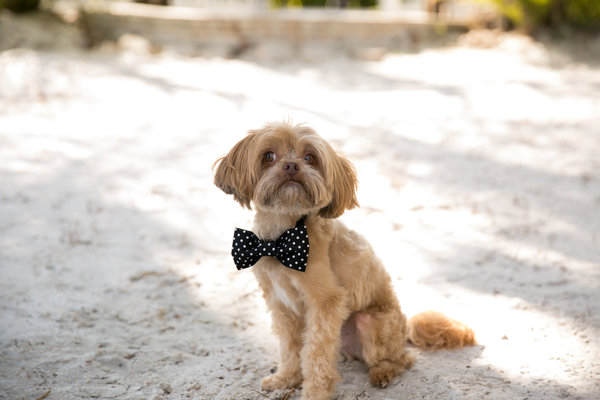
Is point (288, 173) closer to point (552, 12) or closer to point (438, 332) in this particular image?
point (438, 332)

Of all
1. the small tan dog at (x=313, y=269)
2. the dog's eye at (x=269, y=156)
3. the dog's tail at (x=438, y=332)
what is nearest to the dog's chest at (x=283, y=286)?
the small tan dog at (x=313, y=269)

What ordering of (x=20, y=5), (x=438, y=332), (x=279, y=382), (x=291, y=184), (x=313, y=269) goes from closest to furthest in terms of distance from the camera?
(x=291, y=184)
(x=313, y=269)
(x=279, y=382)
(x=438, y=332)
(x=20, y=5)

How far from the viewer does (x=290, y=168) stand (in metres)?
3.06

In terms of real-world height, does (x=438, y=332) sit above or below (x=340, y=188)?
below

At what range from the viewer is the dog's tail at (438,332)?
3.72 metres

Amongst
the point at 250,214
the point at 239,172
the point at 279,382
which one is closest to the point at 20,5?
the point at 250,214

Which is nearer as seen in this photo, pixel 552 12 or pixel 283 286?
pixel 283 286

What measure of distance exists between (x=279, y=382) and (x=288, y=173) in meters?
1.37

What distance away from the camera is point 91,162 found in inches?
291

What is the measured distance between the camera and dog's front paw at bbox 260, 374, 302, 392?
11.4 ft

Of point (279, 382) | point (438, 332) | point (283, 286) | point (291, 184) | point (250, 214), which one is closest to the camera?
point (291, 184)

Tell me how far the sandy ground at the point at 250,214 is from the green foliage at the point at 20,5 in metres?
1.13

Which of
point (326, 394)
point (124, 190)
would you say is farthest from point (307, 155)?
point (124, 190)

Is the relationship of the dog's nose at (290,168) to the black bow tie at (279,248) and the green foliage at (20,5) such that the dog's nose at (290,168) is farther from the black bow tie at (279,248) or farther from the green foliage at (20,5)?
the green foliage at (20,5)
